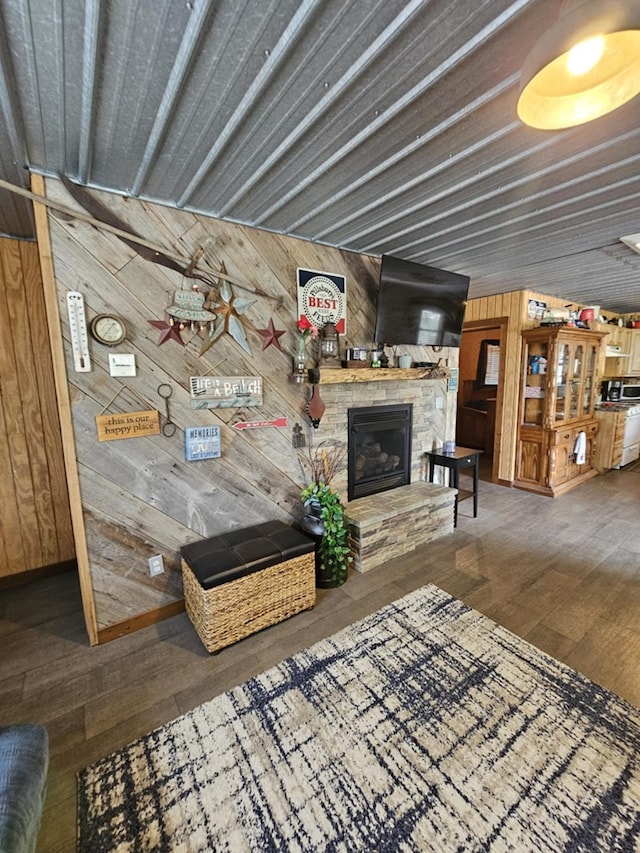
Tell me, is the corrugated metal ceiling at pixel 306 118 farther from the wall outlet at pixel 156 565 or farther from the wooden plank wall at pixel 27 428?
the wall outlet at pixel 156 565

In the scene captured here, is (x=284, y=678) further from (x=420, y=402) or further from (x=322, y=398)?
(x=420, y=402)

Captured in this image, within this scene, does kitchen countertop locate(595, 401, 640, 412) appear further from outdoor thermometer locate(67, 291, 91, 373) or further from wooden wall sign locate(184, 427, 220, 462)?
outdoor thermometer locate(67, 291, 91, 373)

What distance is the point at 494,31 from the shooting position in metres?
1.05

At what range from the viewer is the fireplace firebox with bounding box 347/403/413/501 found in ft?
10.0

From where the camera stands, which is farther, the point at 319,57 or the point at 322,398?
the point at 322,398

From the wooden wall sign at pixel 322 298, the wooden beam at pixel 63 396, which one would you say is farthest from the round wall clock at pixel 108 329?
the wooden wall sign at pixel 322 298

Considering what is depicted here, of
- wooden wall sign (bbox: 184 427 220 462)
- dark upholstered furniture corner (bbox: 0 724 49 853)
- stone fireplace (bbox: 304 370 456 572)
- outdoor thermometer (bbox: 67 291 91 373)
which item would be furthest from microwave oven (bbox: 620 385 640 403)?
dark upholstered furniture corner (bbox: 0 724 49 853)

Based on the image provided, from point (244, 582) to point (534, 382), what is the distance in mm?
4281

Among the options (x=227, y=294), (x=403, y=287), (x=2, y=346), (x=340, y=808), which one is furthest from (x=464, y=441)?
(x=2, y=346)

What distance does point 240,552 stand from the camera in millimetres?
2066

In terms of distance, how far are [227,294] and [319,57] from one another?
1.32 meters

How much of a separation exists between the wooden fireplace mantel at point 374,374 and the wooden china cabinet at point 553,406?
6.04ft

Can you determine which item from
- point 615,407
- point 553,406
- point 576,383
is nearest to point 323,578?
point 553,406

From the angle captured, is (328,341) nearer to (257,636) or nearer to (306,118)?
(306,118)
